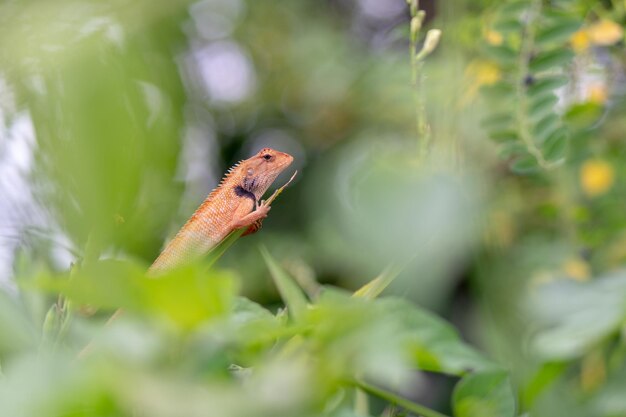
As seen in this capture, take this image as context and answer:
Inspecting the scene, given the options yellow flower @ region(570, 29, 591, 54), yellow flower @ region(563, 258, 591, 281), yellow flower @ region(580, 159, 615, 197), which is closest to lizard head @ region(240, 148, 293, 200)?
yellow flower @ region(570, 29, 591, 54)

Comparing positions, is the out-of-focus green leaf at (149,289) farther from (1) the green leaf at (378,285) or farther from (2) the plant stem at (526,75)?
(2) the plant stem at (526,75)

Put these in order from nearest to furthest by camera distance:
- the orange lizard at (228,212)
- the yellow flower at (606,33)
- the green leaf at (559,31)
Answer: the orange lizard at (228,212)
the green leaf at (559,31)
the yellow flower at (606,33)

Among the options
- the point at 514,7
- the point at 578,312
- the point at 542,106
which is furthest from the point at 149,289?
the point at 514,7

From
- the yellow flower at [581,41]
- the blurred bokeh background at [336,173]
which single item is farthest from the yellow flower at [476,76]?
the yellow flower at [581,41]

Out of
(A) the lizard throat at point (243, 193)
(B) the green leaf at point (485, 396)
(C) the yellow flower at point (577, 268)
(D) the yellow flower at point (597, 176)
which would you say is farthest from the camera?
(D) the yellow flower at point (597, 176)

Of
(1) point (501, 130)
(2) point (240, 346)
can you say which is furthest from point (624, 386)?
(2) point (240, 346)

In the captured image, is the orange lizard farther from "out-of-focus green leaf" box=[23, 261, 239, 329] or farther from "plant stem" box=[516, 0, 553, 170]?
"out-of-focus green leaf" box=[23, 261, 239, 329]
